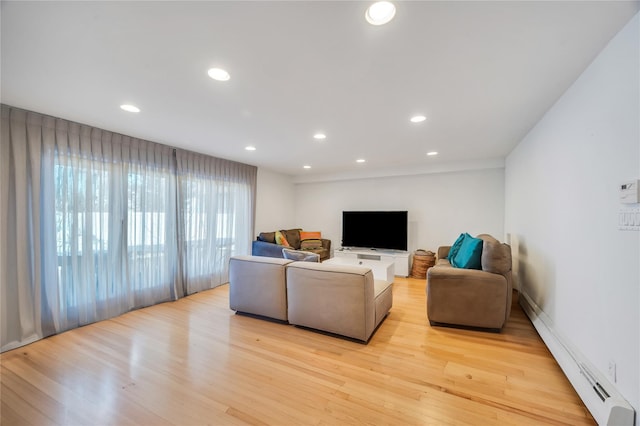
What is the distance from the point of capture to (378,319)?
270 cm

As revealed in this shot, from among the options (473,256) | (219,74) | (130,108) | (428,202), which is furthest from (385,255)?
(130,108)

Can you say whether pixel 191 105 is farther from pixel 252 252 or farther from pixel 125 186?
pixel 252 252

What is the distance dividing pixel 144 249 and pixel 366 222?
4027 millimetres

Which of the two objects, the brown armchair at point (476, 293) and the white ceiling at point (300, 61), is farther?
the brown armchair at point (476, 293)

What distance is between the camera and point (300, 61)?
5.29 ft

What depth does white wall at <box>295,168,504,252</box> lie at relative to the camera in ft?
15.3

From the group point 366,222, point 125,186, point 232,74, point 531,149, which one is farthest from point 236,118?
point 366,222

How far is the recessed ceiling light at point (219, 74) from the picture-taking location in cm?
172

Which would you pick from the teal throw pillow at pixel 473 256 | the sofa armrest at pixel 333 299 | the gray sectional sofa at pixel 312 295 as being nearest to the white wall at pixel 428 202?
the teal throw pillow at pixel 473 256

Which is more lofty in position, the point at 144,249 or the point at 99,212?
the point at 99,212

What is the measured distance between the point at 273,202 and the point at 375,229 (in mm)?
2424

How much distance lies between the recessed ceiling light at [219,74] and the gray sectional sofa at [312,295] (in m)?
1.87

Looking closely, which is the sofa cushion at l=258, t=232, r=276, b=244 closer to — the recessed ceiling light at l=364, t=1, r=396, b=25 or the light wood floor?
the light wood floor

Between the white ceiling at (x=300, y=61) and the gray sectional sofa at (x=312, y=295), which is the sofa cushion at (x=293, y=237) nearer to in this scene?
the gray sectional sofa at (x=312, y=295)
